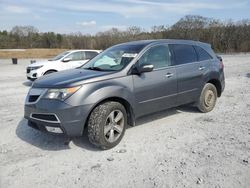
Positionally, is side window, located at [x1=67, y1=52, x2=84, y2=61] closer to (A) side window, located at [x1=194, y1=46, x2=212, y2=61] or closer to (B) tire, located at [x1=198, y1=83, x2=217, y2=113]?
(A) side window, located at [x1=194, y1=46, x2=212, y2=61]

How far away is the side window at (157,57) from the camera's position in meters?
5.11

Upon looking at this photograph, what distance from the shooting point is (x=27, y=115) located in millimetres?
4598

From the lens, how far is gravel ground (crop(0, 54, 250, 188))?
11.4ft

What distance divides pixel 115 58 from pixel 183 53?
160cm

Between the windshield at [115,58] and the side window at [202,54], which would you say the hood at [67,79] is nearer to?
the windshield at [115,58]

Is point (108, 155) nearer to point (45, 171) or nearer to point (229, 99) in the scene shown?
point (45, 171)

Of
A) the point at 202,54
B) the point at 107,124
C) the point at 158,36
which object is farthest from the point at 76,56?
the point at 158,36

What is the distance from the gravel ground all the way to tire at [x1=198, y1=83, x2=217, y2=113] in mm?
354

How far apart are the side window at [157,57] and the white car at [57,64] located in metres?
7.57

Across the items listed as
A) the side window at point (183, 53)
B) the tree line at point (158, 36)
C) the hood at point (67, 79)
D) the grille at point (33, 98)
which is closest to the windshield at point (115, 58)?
the hood at point (67, 79)

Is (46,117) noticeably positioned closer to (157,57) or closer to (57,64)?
(157,57)

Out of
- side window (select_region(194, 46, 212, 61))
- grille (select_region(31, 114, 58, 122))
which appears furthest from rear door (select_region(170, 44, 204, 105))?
grille (select_region(31, 114, 58, 122))

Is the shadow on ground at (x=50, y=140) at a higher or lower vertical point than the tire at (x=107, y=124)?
lower

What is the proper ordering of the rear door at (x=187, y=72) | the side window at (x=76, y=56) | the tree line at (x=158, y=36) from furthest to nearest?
the tree line at (x=158, y=36), the side window at (x=76, y=56), the rear door at (x=187, y=72)
